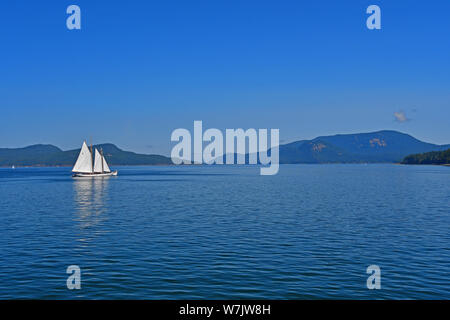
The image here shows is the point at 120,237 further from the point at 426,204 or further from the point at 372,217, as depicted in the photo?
the point at 426,204

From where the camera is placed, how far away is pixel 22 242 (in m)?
40.9

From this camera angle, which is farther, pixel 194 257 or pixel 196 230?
pixel 196 230

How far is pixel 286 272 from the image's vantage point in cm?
2945

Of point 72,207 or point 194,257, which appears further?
point 72,207

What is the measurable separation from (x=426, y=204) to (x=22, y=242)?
226 ft
